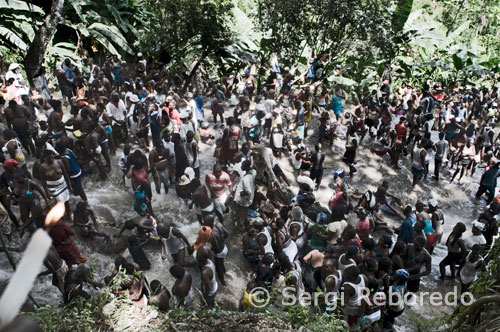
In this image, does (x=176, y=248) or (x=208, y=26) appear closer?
(x=176, y=248)

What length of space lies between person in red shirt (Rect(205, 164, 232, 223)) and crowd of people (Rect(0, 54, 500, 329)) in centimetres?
3

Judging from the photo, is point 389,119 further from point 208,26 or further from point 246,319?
point 246,319

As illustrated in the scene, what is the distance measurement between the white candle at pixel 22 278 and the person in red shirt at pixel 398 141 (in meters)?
11.2

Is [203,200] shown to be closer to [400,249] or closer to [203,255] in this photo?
[203,255]

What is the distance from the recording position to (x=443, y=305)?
765 centimetres

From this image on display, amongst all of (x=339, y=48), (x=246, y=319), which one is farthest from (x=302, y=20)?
(x=246, y=319)

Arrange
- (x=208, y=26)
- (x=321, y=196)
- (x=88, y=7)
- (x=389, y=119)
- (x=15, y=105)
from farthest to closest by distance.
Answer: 1. (x=88, y=7)
2. (x=208, y=26)
3. (x=389, y=119)
4. (x=321, y=196)
5. (x=15, y=105)

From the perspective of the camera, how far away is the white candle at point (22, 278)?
895mm

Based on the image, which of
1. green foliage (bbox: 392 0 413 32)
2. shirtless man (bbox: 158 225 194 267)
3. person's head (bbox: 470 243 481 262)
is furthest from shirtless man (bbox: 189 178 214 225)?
green foliage (bbox: 392 0 413 32)

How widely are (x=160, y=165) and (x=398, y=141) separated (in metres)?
6.69

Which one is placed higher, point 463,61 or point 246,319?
point 463,61

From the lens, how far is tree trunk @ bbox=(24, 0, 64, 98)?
10266 mm

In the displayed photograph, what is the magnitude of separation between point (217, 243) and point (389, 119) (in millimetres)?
7764

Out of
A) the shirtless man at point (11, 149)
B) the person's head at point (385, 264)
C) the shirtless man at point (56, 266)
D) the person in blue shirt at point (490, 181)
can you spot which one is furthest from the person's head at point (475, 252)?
the shirtless man at point (11, 149)
